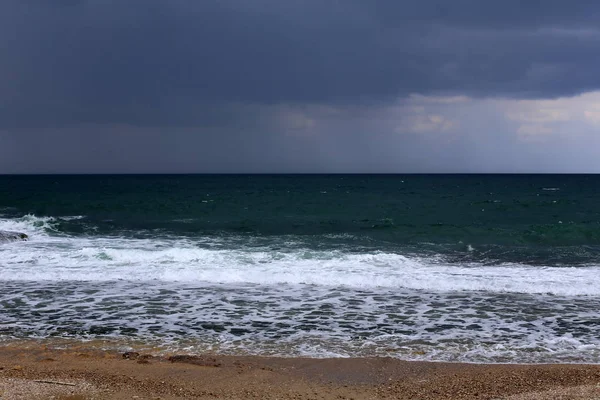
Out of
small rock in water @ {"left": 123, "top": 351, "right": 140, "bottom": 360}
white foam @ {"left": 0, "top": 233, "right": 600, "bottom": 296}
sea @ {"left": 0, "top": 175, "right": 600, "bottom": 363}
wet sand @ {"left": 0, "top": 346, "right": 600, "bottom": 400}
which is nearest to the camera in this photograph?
wet sand @ {"left": 0, "top": 346, "right": 600, "bottom": 400}

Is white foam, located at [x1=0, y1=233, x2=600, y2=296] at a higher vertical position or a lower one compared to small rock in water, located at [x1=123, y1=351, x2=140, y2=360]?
higher

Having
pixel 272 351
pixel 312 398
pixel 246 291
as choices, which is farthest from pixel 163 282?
pixel 312 398

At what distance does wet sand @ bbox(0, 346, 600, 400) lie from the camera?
739 centimetres

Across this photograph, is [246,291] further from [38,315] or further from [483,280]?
[483,280]

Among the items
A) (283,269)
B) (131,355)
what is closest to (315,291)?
(283,269)

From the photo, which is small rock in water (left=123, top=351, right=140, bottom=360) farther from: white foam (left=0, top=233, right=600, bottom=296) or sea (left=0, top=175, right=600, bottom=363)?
white foam (left=0, top=233, right=600, bottom=296)

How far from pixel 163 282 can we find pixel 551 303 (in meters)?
10.8

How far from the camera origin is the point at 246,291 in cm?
1465

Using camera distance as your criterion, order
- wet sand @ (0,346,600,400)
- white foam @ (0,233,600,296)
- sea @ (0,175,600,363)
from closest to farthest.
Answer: wet sand @ (0,346,600,400), sea @ (0,175,600,363), white foam @ (0,233,600,296)

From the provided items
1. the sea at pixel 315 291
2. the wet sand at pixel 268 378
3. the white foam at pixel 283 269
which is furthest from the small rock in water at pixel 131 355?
the white foam at pixel 283 269

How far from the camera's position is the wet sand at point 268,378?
7.39 metres

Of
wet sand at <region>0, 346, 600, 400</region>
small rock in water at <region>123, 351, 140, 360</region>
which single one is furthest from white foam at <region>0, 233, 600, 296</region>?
small rock in water at <region>123, 351, 140, 360</region>

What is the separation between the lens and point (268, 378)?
26.4 ft

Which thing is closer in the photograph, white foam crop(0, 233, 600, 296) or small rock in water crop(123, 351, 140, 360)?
small rock in water crop(123, 351, 140, 360)
